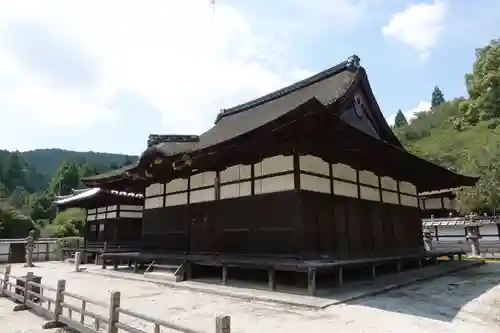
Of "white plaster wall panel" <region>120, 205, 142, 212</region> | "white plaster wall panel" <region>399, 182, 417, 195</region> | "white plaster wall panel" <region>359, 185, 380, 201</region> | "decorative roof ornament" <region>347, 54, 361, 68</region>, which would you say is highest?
"decorative roof ornament" <region>347, 54, 361, 68</region>

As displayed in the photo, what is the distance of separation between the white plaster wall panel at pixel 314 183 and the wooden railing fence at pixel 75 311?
5260 mm

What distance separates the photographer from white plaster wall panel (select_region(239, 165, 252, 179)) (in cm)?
1095

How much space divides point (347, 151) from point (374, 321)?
525 centimetres

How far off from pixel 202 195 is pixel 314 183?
4454 millimetres

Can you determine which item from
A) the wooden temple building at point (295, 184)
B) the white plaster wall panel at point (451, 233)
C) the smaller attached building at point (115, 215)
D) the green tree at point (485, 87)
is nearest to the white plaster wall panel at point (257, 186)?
the wooden temple building at point (295, 184)

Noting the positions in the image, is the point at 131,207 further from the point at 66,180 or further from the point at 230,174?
the point at 66,180

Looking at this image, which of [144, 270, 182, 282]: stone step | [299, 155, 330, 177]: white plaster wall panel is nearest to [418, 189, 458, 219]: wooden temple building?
[299, 155, 330, 177]: white plaster wall panel

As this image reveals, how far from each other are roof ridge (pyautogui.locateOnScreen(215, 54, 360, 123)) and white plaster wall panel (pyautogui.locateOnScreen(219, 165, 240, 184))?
641cm

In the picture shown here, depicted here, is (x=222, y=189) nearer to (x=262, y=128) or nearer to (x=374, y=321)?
(x=262, y=128)

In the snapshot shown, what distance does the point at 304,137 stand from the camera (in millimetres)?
8547

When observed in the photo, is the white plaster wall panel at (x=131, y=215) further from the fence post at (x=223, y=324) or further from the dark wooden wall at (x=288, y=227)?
the fence post at (x=223, y=324)

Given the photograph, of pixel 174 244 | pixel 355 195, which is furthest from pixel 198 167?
pixel 355 195

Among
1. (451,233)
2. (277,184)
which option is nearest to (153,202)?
(277,184)

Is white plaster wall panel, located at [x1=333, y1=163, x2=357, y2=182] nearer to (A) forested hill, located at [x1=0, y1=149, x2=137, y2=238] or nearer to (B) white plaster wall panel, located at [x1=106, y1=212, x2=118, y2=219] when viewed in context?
(B) white plaster wall panel, located at [x1=106, y1=212, x2=118, y2=219]
